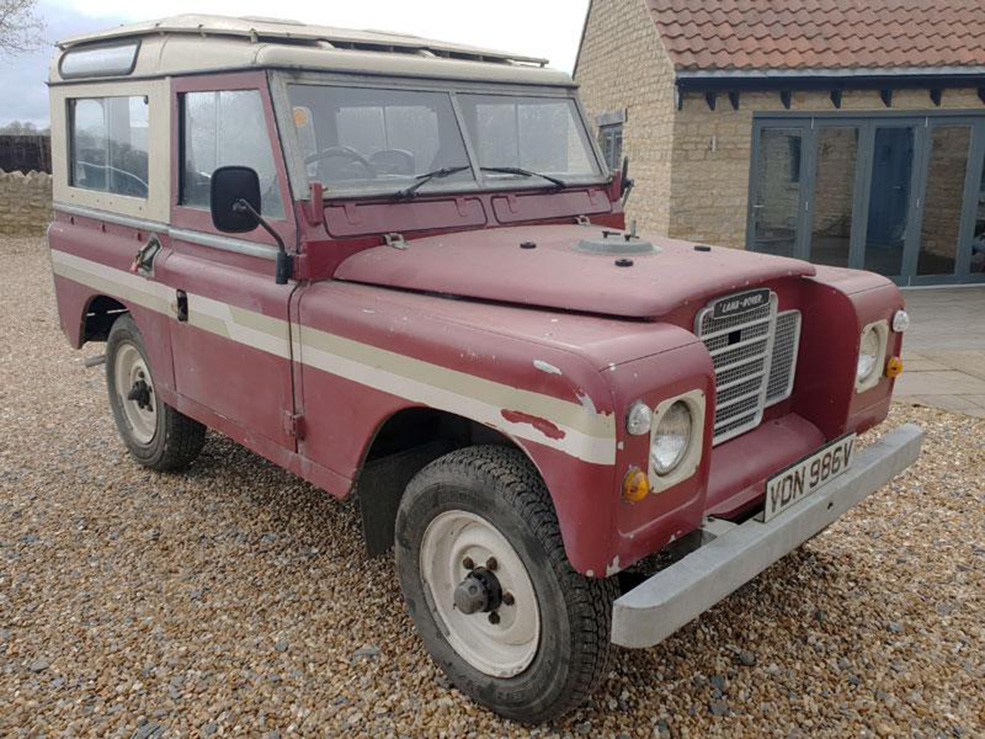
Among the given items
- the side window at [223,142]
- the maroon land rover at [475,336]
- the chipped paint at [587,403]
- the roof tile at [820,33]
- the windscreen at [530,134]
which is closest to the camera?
the chipped paint at [587,403]

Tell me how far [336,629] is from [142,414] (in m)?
2.38

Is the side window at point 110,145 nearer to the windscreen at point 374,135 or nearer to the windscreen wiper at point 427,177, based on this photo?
the windscreen at point 374,135

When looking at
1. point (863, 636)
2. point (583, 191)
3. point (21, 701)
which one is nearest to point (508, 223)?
point (583, 191)

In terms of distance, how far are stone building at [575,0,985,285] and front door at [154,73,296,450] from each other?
779 cm

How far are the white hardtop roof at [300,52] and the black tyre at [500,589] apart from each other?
184cm

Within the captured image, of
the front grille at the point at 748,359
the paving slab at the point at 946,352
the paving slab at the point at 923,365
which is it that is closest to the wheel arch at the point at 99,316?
the front grille at the point at 748,359

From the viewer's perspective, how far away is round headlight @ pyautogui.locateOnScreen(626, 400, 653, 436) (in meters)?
2.31

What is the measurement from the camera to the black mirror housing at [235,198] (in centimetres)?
317

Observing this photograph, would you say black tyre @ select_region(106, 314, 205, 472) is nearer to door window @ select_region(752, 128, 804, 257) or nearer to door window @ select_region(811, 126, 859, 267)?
door window @ select_region(752, 128, 804, 257)

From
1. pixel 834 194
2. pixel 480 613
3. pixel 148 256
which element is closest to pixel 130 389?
pixel 148 256

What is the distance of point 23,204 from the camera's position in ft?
58.8

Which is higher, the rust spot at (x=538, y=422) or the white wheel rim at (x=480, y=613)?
the rust spot at (x=538, y=422)

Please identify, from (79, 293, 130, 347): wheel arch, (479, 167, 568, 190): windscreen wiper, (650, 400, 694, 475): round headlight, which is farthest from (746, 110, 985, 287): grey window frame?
(650, 400, 694, 475): round headlight

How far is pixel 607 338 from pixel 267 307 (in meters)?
1.62
